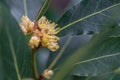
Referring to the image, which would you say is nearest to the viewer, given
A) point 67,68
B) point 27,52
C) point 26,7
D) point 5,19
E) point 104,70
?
point 67,68

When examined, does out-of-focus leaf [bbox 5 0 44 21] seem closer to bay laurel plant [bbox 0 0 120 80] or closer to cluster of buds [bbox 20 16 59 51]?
bay laurel plant [bbox 0 0 120 80]

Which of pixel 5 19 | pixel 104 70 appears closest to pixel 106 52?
pixel 104 70

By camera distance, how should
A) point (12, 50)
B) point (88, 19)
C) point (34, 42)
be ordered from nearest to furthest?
point (12, 50) < point (34, 42) < point (88, 19)

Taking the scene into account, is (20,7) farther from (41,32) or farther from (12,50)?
(12,50)

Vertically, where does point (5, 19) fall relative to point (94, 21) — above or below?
above

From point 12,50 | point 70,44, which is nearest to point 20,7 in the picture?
point 70,44

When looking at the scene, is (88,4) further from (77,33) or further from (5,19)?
(5,19)

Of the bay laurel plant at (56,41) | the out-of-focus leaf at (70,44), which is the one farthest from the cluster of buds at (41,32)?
the out-of-focus leaf at (70,44)

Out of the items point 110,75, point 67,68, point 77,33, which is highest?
point 67,68

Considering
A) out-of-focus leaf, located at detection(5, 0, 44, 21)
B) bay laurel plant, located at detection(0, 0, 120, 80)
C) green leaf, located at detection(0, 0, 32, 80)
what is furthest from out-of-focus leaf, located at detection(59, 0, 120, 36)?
green leaf, located at detection(0, 0, 32, 80)
